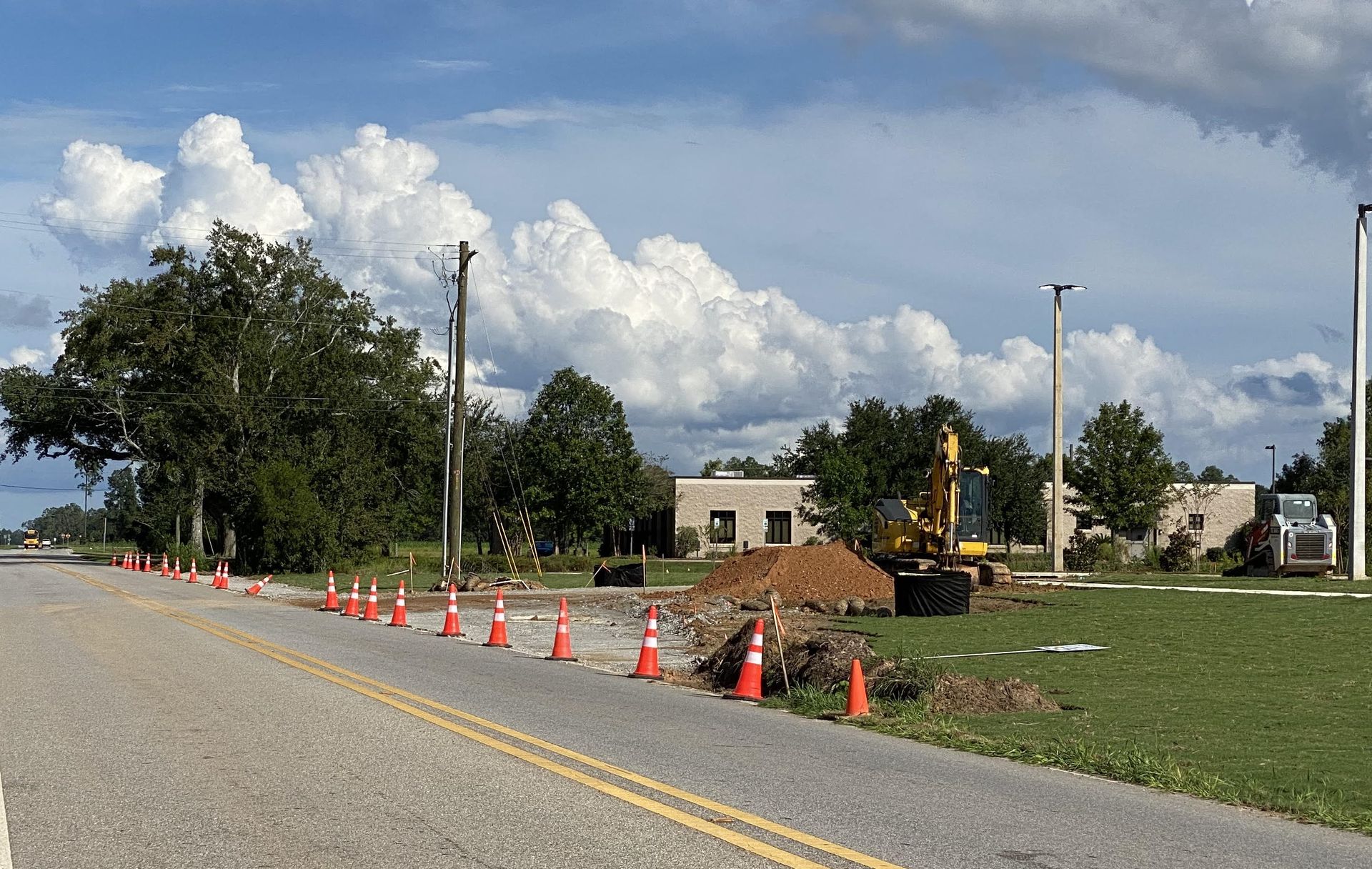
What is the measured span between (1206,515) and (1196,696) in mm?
87338

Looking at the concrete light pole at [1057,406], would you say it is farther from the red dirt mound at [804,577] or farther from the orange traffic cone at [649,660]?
the orange traffic cone at [649,660]

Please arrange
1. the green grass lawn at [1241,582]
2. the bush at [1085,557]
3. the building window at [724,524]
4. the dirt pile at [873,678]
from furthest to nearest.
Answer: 1. the building window at [724,524]
2. the bush at [1085,557]
3. the green grass lawn at [1241,582]
4. the dirt pile at [873,678]

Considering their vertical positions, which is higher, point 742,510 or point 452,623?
point 742,510

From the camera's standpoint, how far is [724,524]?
99312 mm

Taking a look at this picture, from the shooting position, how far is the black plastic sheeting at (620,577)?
4725 centimetres

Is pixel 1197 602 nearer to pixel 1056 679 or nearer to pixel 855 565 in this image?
pixel 855 565

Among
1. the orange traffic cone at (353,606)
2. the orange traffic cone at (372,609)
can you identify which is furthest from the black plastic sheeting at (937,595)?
the orange traffic cone at (353,606)

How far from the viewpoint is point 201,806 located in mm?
8570

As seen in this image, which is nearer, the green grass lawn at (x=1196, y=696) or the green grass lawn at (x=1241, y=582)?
the green grass lawn at (x=1196, y=696)

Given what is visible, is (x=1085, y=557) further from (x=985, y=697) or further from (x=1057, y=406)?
(x=985, y=697)

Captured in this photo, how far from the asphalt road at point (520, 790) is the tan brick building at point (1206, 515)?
79.7m

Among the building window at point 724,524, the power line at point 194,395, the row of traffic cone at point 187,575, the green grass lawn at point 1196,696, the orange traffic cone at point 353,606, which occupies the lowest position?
the row of traffic cone at point 187,575

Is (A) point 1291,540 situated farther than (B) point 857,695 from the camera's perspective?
Yes

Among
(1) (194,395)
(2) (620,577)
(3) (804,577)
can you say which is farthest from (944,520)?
(1) (194,395)
